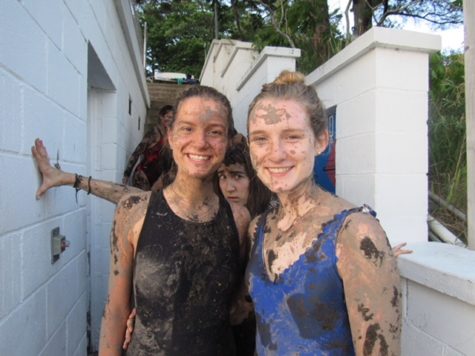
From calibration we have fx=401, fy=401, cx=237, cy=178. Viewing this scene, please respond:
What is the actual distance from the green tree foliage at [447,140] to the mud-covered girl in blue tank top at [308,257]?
1.56 meters

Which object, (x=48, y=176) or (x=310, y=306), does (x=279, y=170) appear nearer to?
(x=310, y=306)

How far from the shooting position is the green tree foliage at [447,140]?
2.73 m

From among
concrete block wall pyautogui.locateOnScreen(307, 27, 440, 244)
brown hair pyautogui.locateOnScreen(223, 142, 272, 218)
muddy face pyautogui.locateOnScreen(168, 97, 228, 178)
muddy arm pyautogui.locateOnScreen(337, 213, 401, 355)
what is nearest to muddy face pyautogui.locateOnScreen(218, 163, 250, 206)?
brown hair pyautogui.locateOnScreen(223, 142, 272, 218)

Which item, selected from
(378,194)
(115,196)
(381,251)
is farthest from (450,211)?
(115,196)

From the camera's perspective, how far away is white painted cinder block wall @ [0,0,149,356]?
1.43 metres

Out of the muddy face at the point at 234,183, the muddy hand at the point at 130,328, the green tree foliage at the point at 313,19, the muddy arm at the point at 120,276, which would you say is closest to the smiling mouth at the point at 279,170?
the muddy arm at the point at 120,276

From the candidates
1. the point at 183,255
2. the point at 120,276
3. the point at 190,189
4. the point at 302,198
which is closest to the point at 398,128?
the point at 302,198

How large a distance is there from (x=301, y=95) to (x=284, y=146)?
231mm

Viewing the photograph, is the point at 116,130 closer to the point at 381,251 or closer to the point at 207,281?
the point at 207,281

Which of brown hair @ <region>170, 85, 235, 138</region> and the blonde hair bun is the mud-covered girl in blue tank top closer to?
the blonde hair bun

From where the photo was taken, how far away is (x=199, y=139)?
178 cm

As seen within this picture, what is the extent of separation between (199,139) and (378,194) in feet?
3.92

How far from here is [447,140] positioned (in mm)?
2977

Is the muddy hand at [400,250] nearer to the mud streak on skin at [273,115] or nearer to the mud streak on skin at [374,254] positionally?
the mud streak on skin at [374,254]
